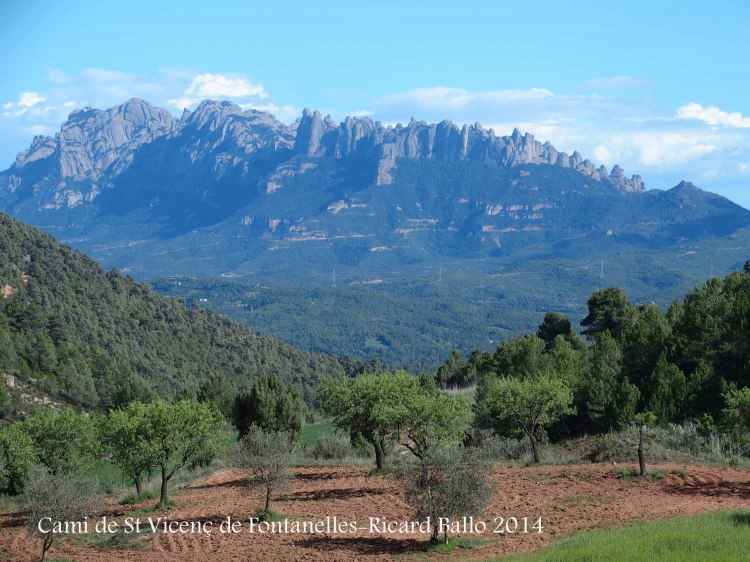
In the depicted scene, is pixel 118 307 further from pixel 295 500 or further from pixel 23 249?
pixel 295 500

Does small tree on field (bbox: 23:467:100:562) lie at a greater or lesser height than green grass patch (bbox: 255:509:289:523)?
greater

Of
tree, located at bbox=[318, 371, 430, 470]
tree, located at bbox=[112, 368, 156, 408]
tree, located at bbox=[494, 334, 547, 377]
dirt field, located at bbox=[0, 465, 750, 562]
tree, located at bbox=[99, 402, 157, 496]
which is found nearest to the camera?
dirt field, located at bbox=[0, 465, 750, 562]

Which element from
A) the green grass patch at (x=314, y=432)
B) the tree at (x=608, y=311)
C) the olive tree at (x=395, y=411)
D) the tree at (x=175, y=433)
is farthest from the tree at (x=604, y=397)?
the tree at (x=608, y=311)

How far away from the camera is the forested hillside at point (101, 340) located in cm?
6850

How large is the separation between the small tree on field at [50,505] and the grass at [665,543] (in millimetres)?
11099

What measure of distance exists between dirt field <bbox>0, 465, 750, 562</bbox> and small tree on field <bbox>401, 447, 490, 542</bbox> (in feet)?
3.41

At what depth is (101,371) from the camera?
7550 centimetres

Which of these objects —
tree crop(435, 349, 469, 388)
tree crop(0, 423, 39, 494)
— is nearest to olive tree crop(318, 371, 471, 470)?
tree crop(0, 423, 39, 494)

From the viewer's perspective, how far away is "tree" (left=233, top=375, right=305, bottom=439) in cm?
4491

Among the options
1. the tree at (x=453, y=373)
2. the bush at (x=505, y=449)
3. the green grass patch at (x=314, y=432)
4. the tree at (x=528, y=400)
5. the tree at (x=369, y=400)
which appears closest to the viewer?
the tree at (x=369, y=400)

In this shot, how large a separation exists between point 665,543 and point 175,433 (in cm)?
1804

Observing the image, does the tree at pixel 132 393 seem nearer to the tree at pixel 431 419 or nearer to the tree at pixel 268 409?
the tree at pixel 268 409

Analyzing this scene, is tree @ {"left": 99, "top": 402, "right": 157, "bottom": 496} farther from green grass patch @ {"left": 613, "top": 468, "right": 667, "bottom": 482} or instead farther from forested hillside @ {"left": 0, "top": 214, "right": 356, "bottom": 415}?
forested hillside @ {"left": 0, "top": 214, "right": 356, "bottom": 415}

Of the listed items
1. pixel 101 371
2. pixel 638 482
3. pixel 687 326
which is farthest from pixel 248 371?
pixel 638 482
